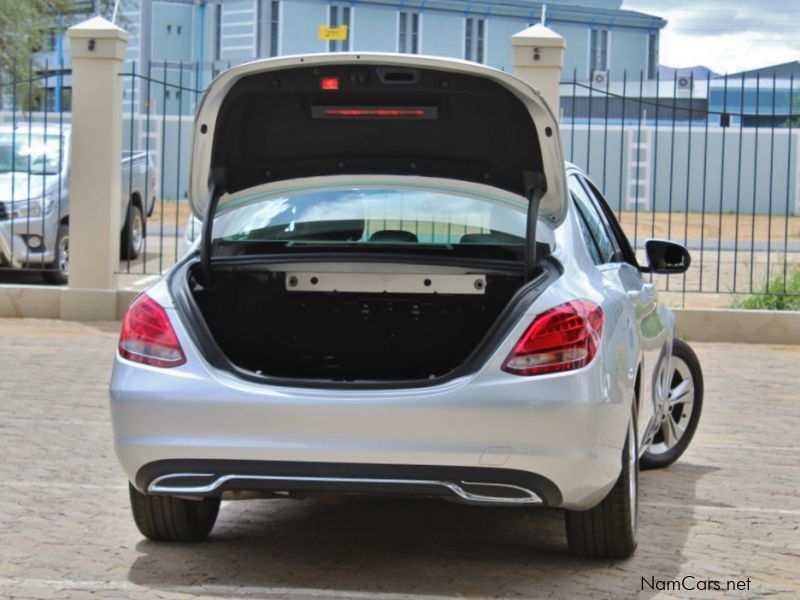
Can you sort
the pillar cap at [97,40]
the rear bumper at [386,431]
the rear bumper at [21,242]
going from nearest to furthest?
1. the rear bumper at [386,431]
2. the pillar cap at [97,40]
3. the rear bumper at [21,242]

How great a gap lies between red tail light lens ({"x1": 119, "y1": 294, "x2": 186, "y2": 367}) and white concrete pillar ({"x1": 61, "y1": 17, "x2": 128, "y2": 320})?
9.10 meters

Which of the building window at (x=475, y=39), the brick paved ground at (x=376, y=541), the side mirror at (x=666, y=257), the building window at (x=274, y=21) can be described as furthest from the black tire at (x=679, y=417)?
the building window at (x=475, y=39)

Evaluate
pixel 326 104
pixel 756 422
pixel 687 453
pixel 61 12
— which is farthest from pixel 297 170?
pixel 61 12

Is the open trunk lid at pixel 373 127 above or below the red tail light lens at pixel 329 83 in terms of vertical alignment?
below

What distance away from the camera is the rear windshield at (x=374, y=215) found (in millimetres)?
5766

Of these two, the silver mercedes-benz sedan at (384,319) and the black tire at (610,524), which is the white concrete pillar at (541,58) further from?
the black tire at (610,524)

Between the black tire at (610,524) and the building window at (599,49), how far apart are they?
166 ft

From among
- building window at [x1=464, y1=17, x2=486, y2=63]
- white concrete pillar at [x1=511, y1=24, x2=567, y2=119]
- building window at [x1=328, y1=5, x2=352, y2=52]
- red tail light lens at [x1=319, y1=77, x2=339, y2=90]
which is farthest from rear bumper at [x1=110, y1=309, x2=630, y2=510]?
building window at [x1=464, y1=17, x2=486, y2=63]

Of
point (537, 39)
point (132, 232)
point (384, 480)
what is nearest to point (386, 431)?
point (384, 480)

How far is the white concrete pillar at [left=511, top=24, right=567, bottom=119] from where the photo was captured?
44.9ft

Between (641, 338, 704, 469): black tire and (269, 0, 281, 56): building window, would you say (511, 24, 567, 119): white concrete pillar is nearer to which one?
(641, 338, 704, 469): black tire

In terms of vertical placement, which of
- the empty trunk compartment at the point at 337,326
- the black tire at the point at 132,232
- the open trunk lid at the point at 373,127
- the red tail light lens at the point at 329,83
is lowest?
the black tire at the point at 132,232

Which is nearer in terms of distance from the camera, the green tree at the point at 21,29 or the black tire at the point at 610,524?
the black tire at the point at 610,524

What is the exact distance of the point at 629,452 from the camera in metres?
5.48
